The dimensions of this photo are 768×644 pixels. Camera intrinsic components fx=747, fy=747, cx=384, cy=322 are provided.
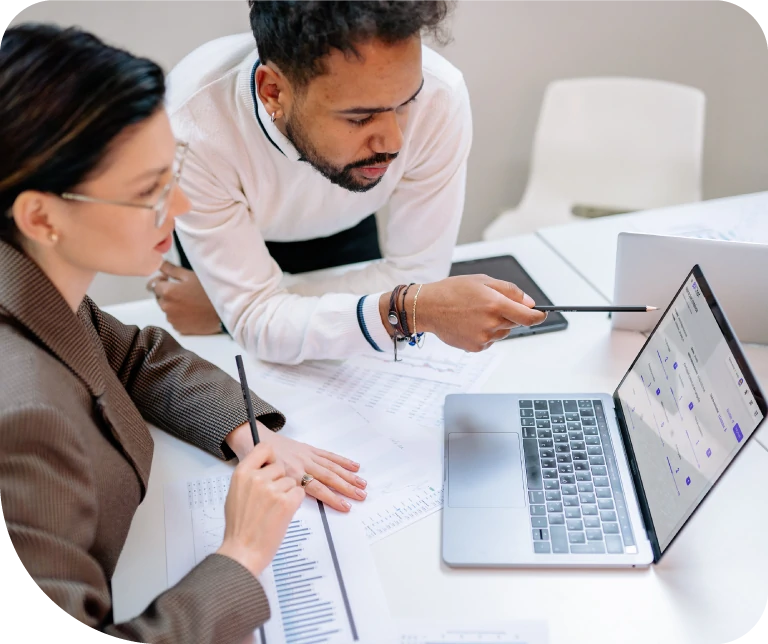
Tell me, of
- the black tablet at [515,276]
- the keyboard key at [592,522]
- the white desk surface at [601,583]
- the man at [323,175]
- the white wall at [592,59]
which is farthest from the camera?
the white wall at [592,59]

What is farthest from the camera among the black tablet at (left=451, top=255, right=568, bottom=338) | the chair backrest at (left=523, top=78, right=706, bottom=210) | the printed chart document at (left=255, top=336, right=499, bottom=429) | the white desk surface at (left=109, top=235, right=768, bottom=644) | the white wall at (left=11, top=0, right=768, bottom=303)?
the white wall at (left=11, top=0, right=768, bottom=303)

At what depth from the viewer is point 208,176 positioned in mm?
1280

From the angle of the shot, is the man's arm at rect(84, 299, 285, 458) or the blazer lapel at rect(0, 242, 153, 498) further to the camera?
the man's arm at rect(84, 299, 285, 458)

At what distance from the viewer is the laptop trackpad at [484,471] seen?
1.00 meters

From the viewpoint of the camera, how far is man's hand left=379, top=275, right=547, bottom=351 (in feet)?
3.79

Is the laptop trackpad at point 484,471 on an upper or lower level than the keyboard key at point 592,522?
lower

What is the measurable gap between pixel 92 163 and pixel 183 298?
0.65m

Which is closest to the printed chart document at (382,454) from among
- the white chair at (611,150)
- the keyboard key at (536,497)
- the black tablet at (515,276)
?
the keyboard key at (536,497)

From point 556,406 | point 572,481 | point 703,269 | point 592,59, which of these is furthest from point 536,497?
point 592,59

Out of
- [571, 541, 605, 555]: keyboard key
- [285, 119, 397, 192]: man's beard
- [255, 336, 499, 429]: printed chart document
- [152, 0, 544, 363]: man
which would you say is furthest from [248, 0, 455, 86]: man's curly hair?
[571, 541, 605, 555]: keyboard key

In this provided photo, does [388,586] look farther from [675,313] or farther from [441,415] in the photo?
[675,313]

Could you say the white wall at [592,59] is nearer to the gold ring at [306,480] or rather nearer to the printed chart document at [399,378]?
the printed chart document at [399,378]

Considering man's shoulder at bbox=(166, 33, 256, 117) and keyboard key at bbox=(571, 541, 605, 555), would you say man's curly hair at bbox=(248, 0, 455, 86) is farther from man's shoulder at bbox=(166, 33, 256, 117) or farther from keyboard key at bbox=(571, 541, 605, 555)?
keyboard key at bbox=(571, 541, 605, 555)

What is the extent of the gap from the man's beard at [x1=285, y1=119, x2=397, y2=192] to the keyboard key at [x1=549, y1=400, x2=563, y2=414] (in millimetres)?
477
